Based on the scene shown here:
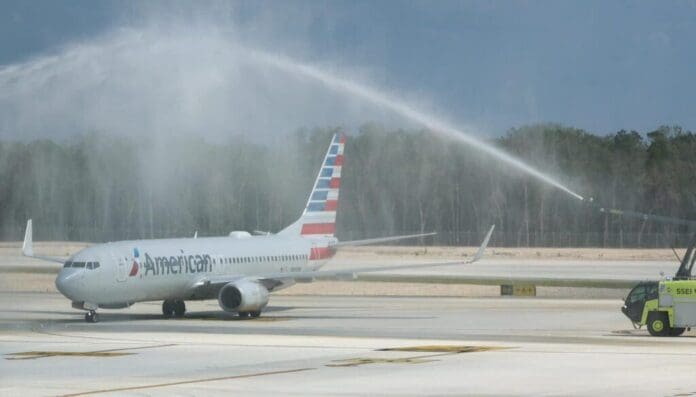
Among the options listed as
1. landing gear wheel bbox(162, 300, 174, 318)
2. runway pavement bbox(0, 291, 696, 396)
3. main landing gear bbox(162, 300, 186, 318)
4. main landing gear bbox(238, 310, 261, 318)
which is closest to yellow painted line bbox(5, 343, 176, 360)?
runway pavement bbox(0, 291, 696, 396)

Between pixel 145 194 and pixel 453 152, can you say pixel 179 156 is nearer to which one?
pixel 145 194

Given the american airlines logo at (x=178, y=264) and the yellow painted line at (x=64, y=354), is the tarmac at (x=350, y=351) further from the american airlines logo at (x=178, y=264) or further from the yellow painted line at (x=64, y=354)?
the american airlines logo at (x=178, y=264)

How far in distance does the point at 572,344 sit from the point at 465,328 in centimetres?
790

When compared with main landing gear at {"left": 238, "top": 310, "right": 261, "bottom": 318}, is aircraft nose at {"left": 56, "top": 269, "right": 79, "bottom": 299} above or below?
above

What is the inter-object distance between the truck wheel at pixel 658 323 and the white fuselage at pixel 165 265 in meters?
19.9

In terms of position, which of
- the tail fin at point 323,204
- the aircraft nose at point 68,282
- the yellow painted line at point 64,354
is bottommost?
the yellow painted line at point 64,354

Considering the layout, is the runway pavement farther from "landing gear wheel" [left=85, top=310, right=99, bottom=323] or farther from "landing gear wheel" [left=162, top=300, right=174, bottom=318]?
"landing gear wheel" [left=85, top=310, right=99, bottom=323]

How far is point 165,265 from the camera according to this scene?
53.5 m

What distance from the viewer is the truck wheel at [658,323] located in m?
41.1

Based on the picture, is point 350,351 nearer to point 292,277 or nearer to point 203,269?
point 292,277

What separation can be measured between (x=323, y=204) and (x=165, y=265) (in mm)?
→ 12970

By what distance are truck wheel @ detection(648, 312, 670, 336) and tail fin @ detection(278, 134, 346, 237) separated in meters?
25.2

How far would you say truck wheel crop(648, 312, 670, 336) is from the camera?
41.1m

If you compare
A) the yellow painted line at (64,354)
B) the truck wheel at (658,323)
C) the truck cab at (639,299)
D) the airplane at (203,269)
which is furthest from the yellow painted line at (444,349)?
the airplane at (203,269)
